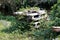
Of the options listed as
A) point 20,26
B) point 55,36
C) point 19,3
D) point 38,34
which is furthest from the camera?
point 19,3

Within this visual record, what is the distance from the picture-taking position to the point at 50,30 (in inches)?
352

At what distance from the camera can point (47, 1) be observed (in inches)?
555

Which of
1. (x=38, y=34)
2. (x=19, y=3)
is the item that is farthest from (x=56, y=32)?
(x=19, y=3)

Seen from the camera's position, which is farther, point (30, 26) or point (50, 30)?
point (30, 26)

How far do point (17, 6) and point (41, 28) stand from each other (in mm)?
4364

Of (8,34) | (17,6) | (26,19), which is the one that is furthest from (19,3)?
(8,34)

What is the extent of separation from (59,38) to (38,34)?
52.4 inches

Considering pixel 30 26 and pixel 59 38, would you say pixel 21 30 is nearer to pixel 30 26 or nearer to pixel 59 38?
pixel 30 26

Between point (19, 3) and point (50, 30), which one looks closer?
point (50, 30)

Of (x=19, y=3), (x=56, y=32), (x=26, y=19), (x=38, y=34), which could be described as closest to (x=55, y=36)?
(x=56, y=32)

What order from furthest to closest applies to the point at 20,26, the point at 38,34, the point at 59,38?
the point at 20,26, the point at 38,34, the point at 59,38

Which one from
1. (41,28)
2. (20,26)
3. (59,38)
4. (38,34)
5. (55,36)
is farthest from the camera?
(20,26)

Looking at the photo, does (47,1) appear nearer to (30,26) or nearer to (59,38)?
(30,26)

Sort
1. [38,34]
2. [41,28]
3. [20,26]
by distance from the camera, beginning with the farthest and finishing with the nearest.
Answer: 1. [20,26]
2. [41,28]
3. [38,34]
